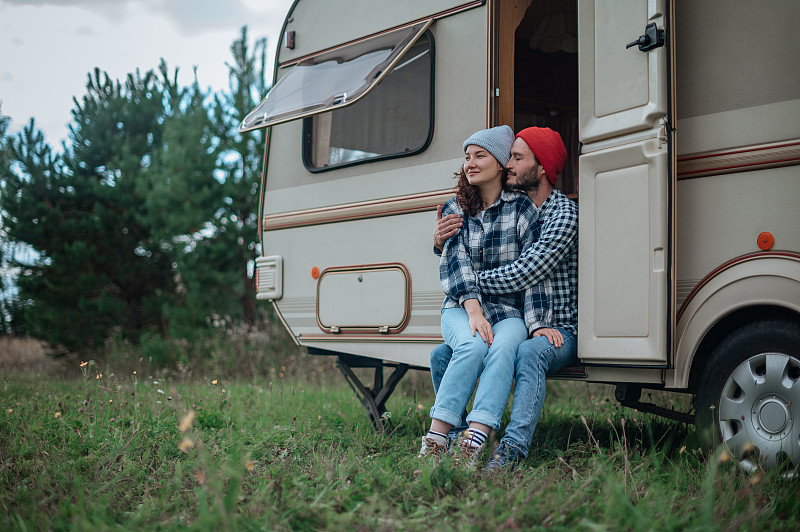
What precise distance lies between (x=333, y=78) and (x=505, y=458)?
2630 millimetres

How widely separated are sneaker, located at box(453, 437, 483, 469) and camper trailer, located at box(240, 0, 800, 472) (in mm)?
712

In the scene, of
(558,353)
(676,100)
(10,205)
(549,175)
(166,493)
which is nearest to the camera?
(166,493)

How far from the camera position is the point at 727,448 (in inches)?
115

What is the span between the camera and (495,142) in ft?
12.1

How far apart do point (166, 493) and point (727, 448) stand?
2.14 metres

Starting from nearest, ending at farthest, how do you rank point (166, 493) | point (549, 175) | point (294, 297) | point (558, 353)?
point (166, 493) < point (558, 353) < point (549, 175) < point (294, 297)

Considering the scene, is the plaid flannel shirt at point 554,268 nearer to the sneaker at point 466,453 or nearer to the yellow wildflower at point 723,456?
the sneaker at point 466,453

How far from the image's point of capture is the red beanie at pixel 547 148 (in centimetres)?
371

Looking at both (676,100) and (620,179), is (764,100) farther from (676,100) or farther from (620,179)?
(620,179)

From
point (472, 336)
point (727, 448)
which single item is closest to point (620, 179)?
point (472, 336)

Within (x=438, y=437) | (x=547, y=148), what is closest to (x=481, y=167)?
(x=547, y=148)

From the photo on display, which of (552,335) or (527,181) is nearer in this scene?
(552,335)

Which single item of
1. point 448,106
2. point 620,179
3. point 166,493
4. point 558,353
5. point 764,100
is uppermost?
point 448,106

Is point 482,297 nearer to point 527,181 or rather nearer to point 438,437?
point 527,181
